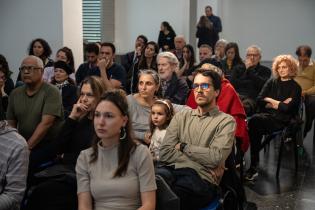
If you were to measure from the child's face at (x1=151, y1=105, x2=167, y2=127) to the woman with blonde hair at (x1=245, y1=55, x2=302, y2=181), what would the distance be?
1547 mm

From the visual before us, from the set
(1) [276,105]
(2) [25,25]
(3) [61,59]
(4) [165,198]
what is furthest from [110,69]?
(4) [165,198]

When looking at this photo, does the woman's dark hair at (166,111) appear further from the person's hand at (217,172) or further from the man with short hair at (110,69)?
the man with short hair at (110,69)

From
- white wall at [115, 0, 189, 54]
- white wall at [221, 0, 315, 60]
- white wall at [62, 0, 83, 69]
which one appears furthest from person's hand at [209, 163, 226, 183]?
white wall at [221, 0, 315, 60]

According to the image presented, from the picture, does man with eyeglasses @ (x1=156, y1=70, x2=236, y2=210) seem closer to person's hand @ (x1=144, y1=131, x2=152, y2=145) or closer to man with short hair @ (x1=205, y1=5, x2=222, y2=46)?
person's hand @ (x1=144, y1=131, x2=152, y2=145)

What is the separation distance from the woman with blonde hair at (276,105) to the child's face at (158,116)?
1547 mm

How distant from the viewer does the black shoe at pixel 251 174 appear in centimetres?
452

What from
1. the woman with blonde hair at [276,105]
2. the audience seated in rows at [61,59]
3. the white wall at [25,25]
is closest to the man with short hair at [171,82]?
the woman with blonde hair at [276,105]

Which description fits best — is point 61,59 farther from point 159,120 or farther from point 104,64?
point 159,120

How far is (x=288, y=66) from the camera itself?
481 centimetres

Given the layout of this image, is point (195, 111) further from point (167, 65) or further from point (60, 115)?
point (167, 65)

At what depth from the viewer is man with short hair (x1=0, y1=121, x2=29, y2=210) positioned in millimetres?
2234

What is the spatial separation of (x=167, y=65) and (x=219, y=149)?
1781 millimetres

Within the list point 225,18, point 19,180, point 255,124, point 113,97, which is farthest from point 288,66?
point 225,18

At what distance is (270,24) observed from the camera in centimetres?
1410
